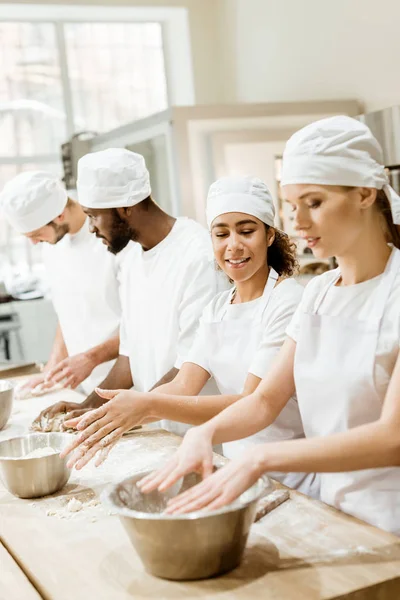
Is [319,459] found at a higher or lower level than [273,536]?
higher

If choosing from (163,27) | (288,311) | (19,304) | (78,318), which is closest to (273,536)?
(288,311)

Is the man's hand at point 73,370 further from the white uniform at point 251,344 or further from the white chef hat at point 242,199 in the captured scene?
the white chef hat at point 242,199

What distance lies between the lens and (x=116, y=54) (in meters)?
6.13

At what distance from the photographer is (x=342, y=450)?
1.23 m

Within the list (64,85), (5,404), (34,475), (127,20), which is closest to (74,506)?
(34,475)

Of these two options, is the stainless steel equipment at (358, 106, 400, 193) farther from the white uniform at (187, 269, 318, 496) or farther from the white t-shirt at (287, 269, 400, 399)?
the white t-shirt at (287, 269, 400, 399)

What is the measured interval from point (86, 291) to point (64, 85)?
11.4ft

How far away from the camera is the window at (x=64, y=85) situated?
5.95m

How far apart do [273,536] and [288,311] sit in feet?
2.32

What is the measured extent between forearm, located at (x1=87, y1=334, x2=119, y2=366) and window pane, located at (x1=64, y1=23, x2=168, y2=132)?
3.61m

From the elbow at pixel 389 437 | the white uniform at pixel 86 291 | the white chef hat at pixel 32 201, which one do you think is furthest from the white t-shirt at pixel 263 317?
the white chef hat at pixel 32 201

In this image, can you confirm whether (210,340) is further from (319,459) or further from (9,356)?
(9,356)

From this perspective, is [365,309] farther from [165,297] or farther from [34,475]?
[165,297]

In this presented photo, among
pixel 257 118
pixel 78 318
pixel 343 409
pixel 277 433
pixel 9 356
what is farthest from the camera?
pixel 9 356
